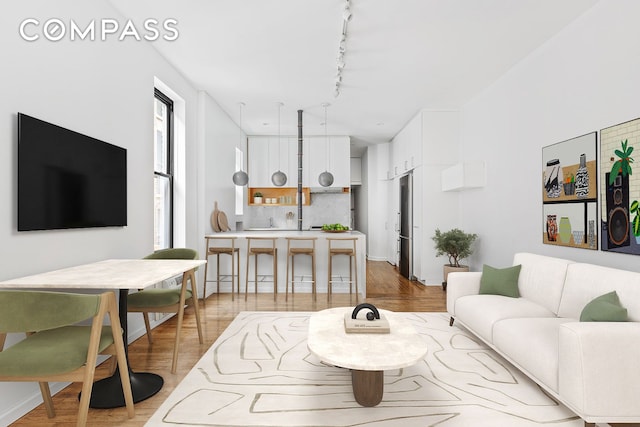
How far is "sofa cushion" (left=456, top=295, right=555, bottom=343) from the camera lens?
293cm

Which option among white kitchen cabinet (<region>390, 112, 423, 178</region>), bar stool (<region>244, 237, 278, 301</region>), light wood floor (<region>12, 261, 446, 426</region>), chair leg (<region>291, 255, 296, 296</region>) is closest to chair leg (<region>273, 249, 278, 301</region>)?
bar stool (<region>244, 237, 278, 301</region>)

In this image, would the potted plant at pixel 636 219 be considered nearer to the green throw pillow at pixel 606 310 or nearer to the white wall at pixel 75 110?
the green throw pillow at pixel 606 310

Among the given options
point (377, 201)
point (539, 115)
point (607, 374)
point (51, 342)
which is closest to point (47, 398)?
point (51, 342)

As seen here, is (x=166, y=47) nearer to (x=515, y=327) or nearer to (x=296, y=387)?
(x=296, y=387)

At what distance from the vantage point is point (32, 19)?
2.35 m

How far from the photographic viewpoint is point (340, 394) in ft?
7.91

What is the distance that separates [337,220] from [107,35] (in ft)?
20.8

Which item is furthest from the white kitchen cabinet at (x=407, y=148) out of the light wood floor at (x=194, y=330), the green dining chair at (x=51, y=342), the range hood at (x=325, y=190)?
the green dining chair at (x=51, y=342)

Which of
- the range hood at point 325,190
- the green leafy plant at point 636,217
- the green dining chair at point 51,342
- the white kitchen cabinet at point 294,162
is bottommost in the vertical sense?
the green dining chair at point 51,342

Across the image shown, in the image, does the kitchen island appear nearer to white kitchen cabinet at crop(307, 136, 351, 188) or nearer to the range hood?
white kitchen cabinet at crop(307, 136, 351, 188)

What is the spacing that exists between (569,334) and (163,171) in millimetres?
4457

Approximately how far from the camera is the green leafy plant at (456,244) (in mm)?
5410

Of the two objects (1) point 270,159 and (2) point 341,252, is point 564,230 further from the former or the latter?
(1) point 270,159

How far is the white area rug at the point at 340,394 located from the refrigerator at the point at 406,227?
12.0 ft
